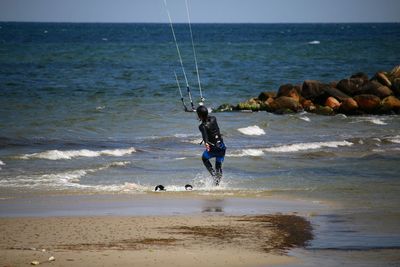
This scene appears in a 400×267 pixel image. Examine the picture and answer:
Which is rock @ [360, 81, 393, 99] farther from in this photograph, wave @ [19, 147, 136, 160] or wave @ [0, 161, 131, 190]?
wave @ [0, 161, 131, 190]

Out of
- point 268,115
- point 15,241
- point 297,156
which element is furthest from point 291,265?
point 268,115

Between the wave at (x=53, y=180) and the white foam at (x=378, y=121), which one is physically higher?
the white foam at (x=378, y=121)

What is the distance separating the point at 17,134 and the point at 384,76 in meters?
14.7

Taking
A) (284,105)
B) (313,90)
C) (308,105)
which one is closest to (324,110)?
(308,105)

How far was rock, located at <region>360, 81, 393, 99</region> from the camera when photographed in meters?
30.0

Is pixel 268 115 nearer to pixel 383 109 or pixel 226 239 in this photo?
pixel 383 109

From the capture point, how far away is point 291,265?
8.59 meters

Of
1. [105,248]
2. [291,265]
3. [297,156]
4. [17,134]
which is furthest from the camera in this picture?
[17,134]

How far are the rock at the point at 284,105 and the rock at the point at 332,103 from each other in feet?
3.41

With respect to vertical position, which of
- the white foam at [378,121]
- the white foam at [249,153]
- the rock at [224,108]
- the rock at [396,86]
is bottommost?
the white foam at [249,153]

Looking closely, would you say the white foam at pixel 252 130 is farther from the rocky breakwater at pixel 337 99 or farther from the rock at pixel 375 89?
the rock at pixel 375 89

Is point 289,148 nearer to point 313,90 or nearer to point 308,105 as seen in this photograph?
point 308,105

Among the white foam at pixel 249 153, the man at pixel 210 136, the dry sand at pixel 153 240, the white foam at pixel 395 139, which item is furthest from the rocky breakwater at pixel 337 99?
the dry sand at pixel 153 240

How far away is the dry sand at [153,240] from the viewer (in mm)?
8727
